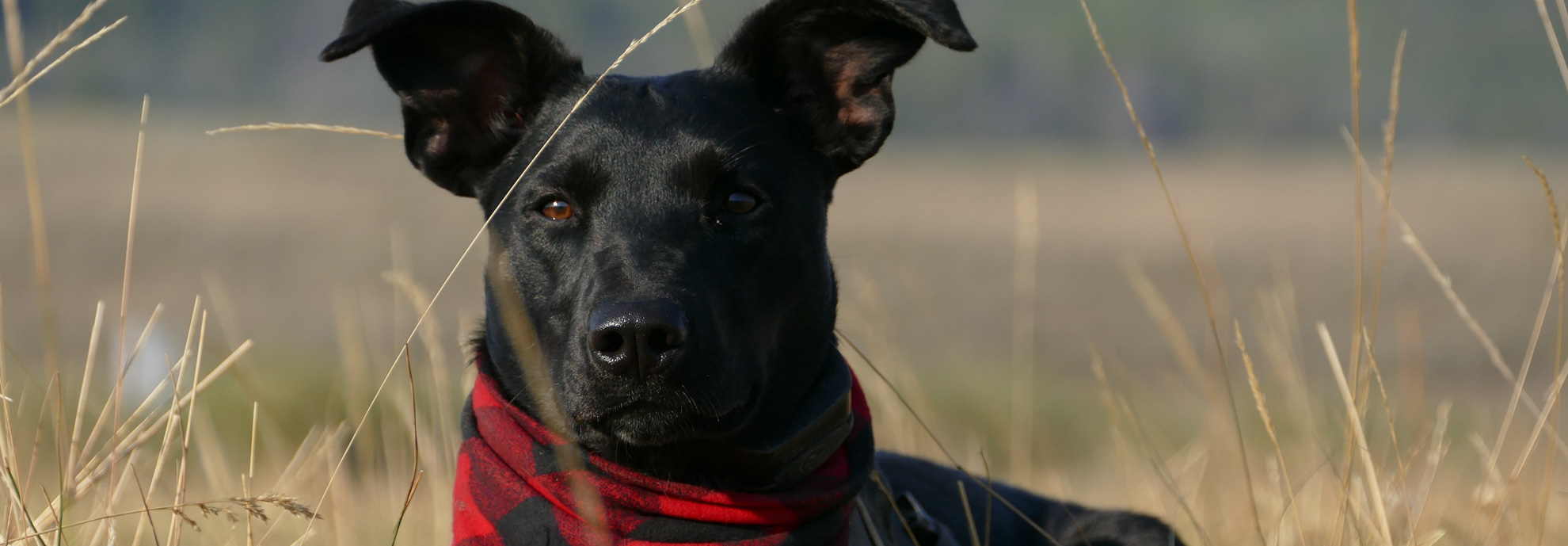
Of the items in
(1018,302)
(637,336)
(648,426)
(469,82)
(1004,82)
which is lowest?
(1004,82)

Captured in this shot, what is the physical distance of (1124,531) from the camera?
14.0ft

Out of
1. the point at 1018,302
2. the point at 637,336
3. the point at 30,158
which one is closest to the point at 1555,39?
the point at 637,336

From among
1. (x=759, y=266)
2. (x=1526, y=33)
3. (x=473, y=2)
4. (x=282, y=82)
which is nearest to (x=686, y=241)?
(x=759, y=266)

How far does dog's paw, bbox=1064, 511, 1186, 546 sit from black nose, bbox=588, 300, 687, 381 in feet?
6.98

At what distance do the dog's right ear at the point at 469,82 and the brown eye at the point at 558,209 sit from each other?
0.43 meters

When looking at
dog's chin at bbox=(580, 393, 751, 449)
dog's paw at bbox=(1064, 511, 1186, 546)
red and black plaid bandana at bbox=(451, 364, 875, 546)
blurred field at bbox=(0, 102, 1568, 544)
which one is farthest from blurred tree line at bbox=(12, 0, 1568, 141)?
dog's chin at bbox=(580, 393, 751, 449)

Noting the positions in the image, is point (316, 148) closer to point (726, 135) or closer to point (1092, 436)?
point (1092, 436)

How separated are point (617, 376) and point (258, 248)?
3094 centimetres

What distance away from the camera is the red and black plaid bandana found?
2.99 metres

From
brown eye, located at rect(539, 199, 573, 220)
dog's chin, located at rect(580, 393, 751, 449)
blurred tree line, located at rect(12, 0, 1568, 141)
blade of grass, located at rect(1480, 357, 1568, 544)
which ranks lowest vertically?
blurred tree line, located at rect(12, 0, 1568, 141)

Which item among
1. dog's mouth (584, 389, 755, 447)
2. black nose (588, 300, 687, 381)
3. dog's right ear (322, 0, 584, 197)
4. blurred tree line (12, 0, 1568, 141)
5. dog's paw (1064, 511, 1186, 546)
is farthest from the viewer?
blurred tree line (12, 0, 1568, 141)

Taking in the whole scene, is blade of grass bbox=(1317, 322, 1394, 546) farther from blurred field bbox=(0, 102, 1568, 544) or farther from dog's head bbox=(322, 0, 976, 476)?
dog's head bbox=(322, 0, 976, 476)

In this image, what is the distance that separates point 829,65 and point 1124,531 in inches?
76.3

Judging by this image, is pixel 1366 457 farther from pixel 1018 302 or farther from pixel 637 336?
pixel 1018 302
